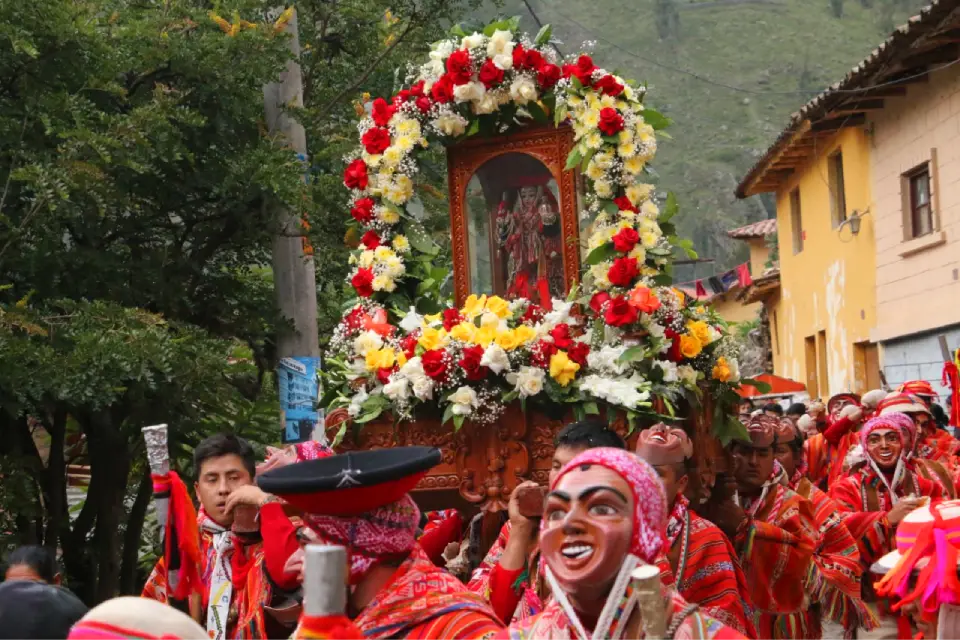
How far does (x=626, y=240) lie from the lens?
715 cm

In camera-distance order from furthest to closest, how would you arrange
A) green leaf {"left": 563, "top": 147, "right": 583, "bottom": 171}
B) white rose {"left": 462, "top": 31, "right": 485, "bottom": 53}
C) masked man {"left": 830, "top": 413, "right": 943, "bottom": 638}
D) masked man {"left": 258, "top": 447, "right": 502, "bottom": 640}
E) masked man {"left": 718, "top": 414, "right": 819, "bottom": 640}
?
masked man {"left": 830, "top": 413, "right": 943, "bottom": 638}, white rose {"left": 462, "top": 31, "right": 485, "bottom": 53}, green leaf {"left": 563, "top": 147, "right": 583, "bottom": 171}, masked man {"left": 718, "top": 414, "right": 819, "bottom": 640}, masked man {"left": 258, "top": 447, "right": 502, "bottom": 640}

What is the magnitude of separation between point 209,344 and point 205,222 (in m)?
1.52

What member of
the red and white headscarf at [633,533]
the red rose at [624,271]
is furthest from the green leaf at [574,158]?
the red and white headscarf at [633,533]

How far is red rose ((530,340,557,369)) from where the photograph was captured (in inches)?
273

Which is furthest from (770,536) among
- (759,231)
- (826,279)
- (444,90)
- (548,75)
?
(759,231)

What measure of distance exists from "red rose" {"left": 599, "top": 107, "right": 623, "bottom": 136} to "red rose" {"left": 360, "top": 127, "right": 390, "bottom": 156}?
1355mm

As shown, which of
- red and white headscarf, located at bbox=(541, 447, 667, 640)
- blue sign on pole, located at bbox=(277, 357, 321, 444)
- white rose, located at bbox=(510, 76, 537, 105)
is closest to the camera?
red and white headscarf, located at bbox=(541, 447, 667, 640)

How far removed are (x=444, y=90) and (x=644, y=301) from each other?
5.97ft

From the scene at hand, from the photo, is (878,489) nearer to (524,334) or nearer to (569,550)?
(524,334)

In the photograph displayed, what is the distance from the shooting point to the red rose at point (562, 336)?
700cm

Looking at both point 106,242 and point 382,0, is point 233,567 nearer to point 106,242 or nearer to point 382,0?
point 106,242

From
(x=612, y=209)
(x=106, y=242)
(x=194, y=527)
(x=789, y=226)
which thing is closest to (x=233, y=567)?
(x=194, y=527)

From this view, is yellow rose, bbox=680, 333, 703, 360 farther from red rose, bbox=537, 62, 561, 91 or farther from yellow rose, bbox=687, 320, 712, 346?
red rose, bbox=537, 62, 561, 91

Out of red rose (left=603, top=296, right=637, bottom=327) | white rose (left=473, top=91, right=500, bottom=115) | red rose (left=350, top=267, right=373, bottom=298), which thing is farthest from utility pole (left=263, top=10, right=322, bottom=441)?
A: red rose (left=603, top=296, right=637, bottom=327)
